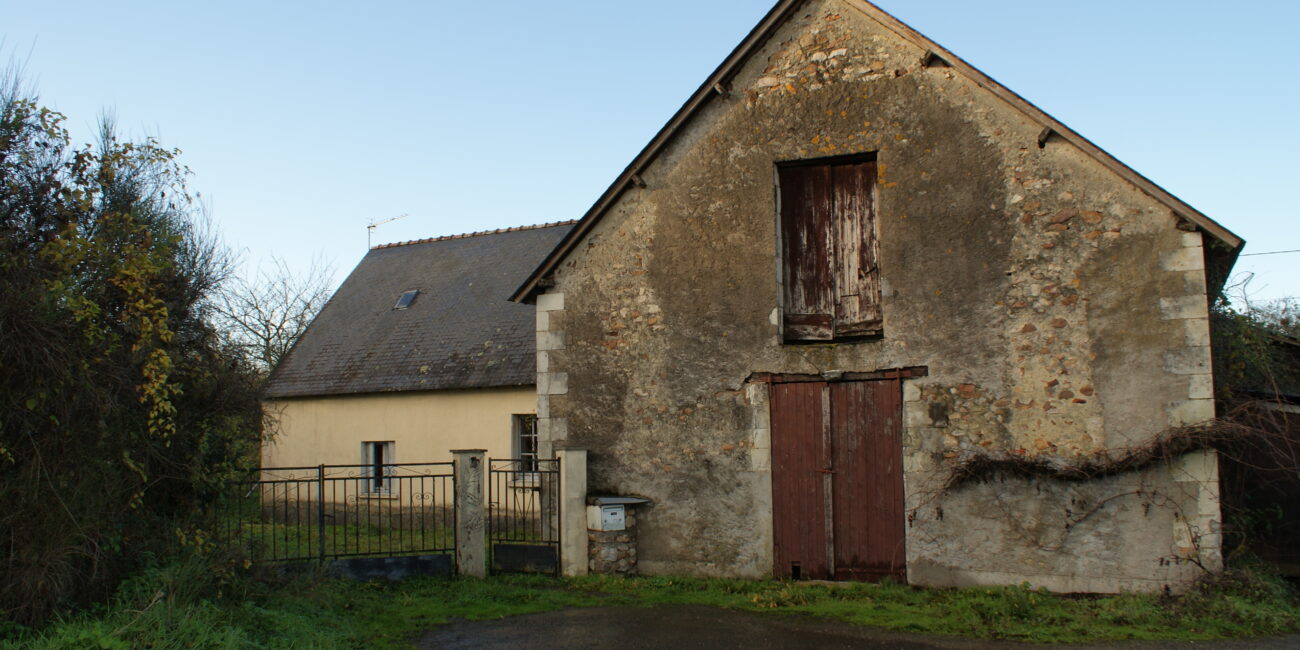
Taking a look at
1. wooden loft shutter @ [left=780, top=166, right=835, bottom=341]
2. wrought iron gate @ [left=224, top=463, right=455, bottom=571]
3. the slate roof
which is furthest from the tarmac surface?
the slate roof

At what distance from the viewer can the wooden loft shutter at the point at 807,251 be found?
10.4 metres

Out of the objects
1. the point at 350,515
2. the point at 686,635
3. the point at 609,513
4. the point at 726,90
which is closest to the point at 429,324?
the point at 350,515

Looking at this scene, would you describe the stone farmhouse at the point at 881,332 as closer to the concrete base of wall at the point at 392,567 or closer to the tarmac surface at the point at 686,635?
the tarmac surface at the point at 686,635

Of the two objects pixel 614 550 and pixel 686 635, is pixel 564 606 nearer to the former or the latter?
pixel 614 550

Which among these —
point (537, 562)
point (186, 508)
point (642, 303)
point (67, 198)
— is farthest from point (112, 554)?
point (642, 303)

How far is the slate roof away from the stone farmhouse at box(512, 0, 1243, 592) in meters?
5.11

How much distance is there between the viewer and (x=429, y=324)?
18.4 meters

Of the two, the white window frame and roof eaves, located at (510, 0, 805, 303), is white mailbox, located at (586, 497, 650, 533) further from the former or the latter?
the white window frame

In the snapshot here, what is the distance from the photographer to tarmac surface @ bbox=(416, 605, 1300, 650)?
739 cm

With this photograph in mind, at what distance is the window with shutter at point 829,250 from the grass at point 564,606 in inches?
110

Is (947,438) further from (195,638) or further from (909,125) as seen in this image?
(195,638)

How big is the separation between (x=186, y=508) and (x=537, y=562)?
156 inches

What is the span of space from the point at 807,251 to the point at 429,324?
9.97 meters

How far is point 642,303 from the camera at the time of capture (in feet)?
35.7
